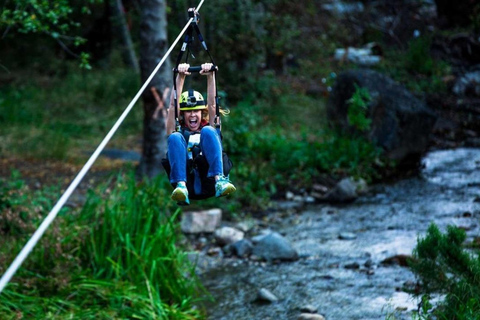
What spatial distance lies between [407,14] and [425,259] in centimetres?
1489

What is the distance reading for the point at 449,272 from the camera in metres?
5.88

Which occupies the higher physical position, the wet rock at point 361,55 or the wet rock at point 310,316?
the wet rock at point 361,55

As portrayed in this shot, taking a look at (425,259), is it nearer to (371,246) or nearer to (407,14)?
(371,246)

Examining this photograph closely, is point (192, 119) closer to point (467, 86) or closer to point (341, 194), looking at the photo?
point (341, 194)

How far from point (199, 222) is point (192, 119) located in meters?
5.99

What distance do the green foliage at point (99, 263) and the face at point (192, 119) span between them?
2912 millimetres

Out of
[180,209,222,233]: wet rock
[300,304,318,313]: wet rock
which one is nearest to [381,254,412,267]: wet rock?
[300,304,318,313]: wet rock

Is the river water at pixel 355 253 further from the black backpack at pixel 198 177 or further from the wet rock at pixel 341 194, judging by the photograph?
the black backpack at pixel 198 177

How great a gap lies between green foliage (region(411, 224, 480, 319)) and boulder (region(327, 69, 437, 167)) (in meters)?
7.02

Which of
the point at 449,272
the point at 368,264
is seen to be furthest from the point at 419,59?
the point at 449,272

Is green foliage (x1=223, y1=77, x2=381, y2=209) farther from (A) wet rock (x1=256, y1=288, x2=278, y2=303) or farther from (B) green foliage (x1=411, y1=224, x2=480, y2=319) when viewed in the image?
(B) green foliage (x1=411, y1=224, x2=480, y2=319)

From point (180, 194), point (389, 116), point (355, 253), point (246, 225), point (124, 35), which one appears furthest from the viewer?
point (124, 35)

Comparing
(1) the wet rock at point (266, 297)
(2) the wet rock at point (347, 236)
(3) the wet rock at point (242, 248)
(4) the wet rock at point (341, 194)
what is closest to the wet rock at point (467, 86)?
(4) the wet rock at point (341, 194)

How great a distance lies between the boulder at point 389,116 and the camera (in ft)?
42.6
